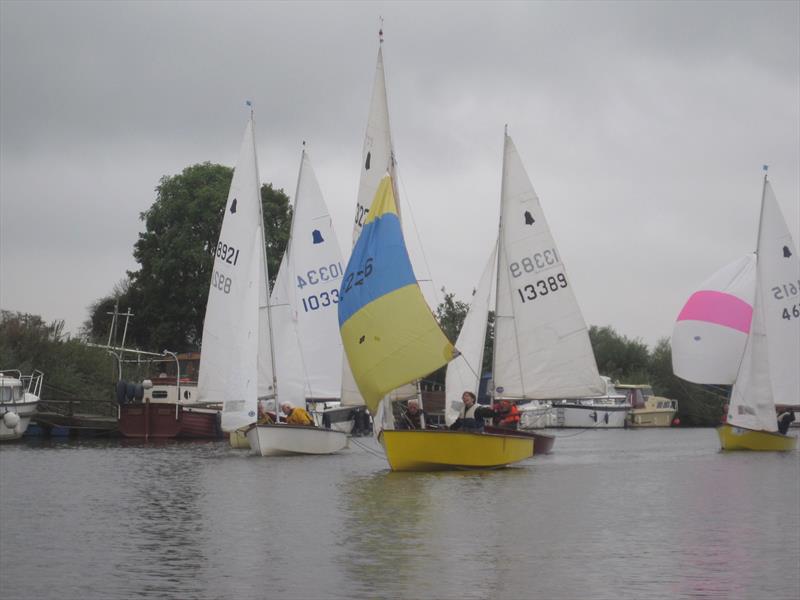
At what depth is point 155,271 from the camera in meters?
78.4

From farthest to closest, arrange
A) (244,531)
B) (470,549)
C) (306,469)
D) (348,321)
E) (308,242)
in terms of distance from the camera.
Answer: (308,242)
(306,469)
(348,321)
(244,531)
(470,549)

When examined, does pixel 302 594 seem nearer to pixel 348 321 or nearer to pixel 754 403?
pixel 348 321

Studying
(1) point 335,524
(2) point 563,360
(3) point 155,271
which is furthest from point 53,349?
(1) point 335,524

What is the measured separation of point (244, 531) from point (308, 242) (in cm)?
2801

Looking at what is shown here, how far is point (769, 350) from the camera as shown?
42.5 meters

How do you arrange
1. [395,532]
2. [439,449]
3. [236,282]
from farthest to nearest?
[236,282], [439,449], [395,532]

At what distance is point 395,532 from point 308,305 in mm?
27322

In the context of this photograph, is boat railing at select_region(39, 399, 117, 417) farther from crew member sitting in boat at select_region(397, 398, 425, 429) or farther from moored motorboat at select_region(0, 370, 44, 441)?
crew member sitting in boat at select_region(397, 398, 425, 429)

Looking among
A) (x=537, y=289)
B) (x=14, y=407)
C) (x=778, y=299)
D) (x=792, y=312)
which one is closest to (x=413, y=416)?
(x=537, y=289)

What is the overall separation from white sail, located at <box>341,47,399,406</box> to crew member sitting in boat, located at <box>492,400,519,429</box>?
4345 millimetres

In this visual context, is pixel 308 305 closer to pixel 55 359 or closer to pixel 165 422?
pixel 165 422

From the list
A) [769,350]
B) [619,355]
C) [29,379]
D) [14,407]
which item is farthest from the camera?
[619,355]

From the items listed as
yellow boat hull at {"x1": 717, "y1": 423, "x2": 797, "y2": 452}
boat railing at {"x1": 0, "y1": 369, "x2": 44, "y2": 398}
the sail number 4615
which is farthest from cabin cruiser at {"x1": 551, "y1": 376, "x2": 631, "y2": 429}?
yellow boat hull at {"x1": 717, "y1": 423, "x2": 797, "y2": 452}

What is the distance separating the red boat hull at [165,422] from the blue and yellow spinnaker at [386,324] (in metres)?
25.9
